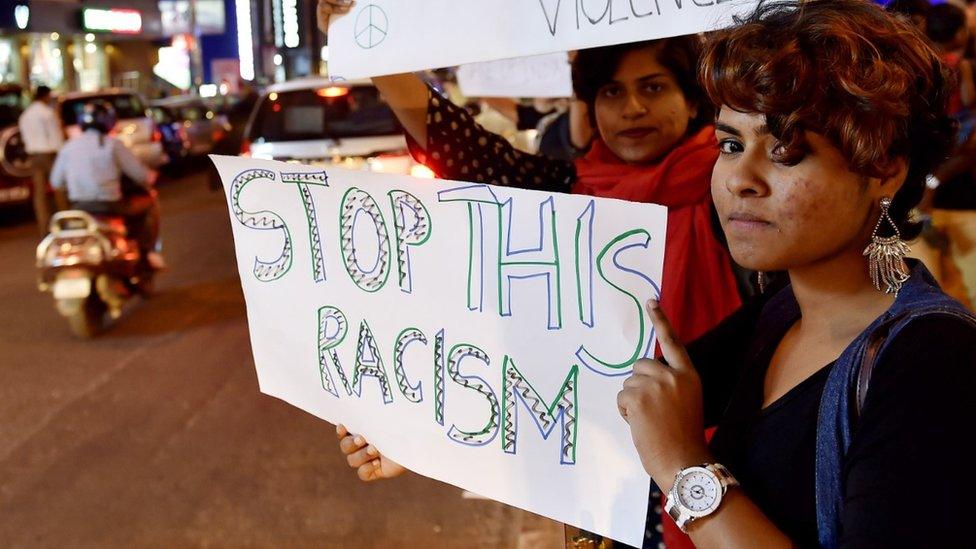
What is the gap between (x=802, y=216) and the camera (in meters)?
1.27

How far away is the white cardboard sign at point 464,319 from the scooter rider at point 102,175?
6.44m

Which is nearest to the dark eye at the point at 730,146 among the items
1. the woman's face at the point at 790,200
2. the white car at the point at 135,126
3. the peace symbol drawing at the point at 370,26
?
the woman's face at the point at 790,200

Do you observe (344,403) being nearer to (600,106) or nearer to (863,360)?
(600,106)

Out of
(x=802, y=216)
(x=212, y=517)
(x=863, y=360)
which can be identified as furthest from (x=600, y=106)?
(x=212, y=517)

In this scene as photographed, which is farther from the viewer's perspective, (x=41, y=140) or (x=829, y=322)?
(x=41, y=140)

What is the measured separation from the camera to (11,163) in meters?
12.8

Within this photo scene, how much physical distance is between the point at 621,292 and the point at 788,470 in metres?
0.40

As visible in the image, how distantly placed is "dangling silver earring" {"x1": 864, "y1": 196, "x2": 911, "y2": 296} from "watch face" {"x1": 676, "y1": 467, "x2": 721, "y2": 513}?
1.09ft

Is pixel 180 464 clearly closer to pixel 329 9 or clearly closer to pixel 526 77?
pixel 526 77

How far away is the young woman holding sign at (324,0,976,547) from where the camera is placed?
3.44 ft

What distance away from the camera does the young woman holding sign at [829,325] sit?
1.05m

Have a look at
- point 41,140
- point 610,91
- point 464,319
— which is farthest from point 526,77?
point 41,140

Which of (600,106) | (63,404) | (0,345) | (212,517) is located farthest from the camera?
(0,345)

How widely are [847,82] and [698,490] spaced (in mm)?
537
